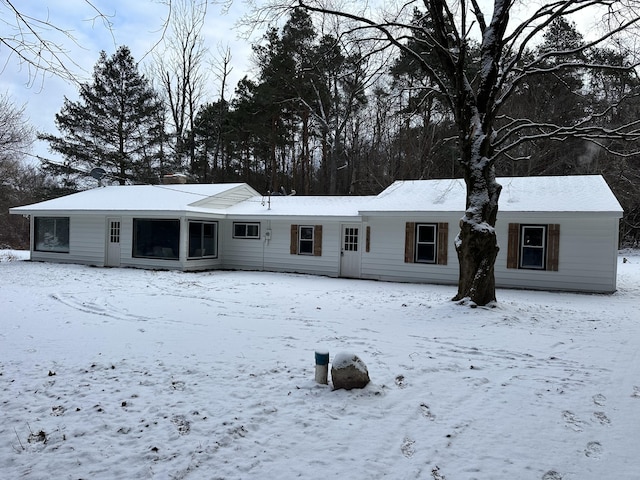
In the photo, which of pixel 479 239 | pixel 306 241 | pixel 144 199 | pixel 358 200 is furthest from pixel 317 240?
pixel 479 239

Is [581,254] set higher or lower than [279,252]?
higher

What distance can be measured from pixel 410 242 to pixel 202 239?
7.82 metres

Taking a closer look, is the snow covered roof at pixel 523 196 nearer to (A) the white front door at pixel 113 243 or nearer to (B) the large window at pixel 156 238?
(B) the large window at pixel 156 238

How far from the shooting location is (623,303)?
34.1 feet

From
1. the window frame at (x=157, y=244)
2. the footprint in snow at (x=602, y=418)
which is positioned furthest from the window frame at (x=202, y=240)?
A: the footprint in snow at (x=602, y=418)

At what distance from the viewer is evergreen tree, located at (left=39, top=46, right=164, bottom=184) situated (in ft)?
94.7

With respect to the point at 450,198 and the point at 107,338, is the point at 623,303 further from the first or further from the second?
the point at 107,338

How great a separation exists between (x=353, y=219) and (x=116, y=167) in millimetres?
21124

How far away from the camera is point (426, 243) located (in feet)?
46.2

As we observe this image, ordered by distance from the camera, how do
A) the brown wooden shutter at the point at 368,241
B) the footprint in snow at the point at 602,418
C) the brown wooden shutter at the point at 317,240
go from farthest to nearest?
the brown wooden shutter at the point at 317,240
the brown wooden shutter at the point at 368,241
the footprint in snow at the point at 602,418

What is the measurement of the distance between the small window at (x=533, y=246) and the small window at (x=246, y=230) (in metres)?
9.33

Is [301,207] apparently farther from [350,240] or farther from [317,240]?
[350,240]

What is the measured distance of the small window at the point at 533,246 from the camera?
12.7 m

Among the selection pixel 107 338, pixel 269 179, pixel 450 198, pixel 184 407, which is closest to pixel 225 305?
pixel 107 338
